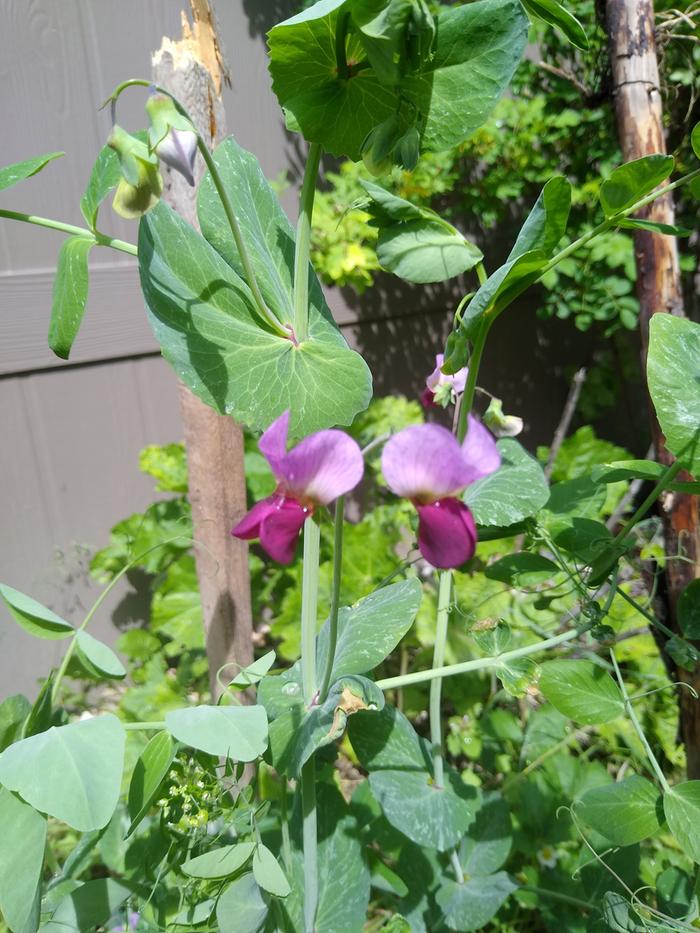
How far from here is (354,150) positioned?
566mm

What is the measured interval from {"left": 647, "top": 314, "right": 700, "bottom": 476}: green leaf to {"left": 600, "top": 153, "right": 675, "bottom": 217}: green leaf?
0.10 meters

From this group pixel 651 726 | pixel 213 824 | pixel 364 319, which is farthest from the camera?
pixel 364 319

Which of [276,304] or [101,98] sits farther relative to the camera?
[101,98]

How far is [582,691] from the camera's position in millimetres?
628

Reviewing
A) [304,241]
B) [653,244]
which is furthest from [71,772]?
[653,244]

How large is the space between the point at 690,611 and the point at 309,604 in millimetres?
440

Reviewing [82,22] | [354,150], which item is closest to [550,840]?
[354,150]

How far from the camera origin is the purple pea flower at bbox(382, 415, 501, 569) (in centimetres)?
40

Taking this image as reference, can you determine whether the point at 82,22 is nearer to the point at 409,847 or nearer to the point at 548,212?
the point at 548,212

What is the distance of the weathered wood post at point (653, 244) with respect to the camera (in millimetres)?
895

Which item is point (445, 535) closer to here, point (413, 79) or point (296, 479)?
point (296, 479)

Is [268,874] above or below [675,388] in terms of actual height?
below

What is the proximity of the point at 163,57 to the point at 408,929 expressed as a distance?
1.13 metres

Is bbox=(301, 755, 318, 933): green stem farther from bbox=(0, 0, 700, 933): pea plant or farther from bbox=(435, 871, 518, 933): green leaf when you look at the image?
bbox=(435, 871, 518, 933): green leaf
